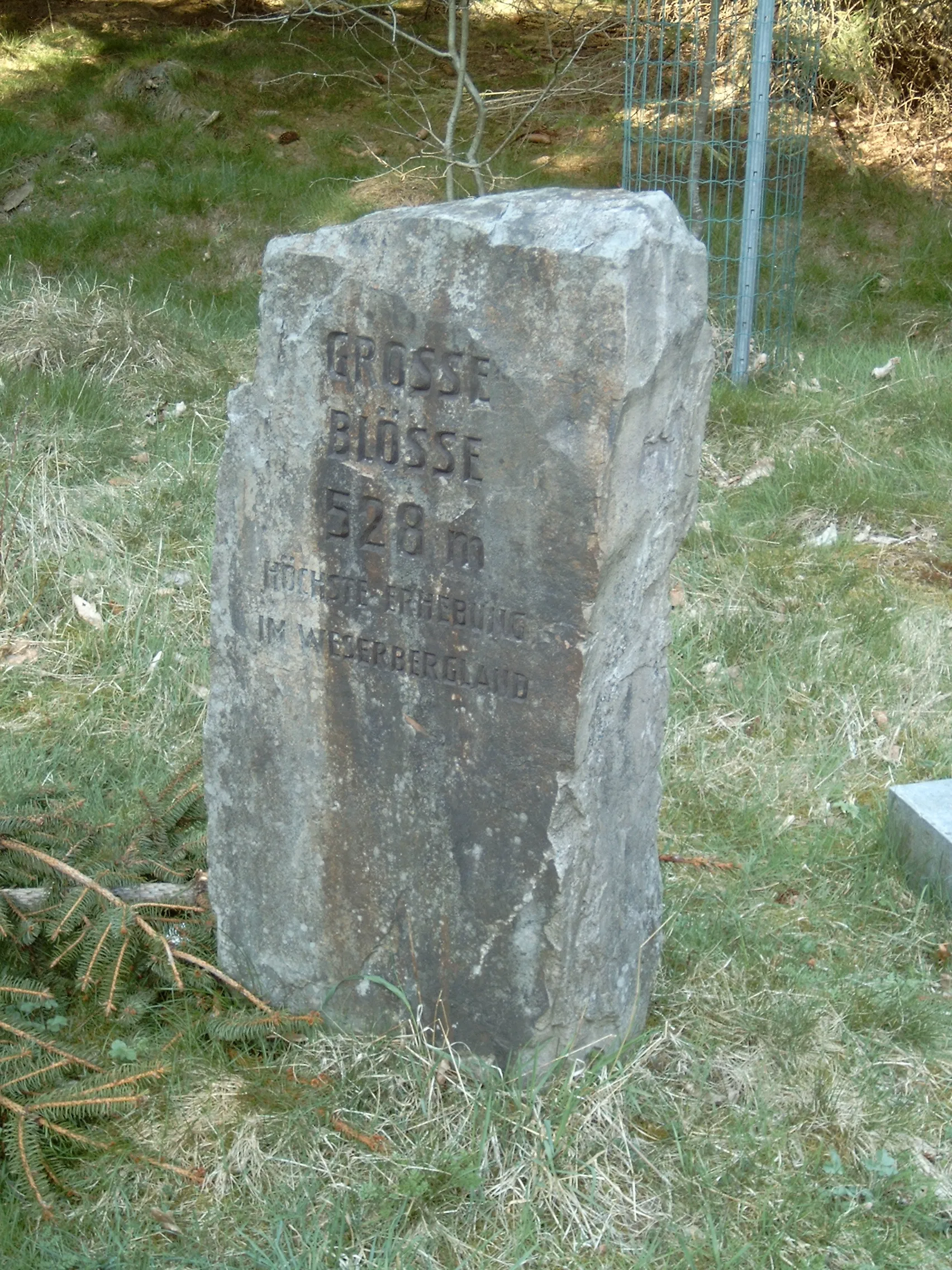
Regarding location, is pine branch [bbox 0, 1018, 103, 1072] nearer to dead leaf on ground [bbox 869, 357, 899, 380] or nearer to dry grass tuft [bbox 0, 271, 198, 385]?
dry grass tuft [bbox 0, 271, 198, 385]

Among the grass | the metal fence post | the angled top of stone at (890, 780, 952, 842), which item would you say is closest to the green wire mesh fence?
the metal fence post

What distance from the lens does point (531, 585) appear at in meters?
2.30

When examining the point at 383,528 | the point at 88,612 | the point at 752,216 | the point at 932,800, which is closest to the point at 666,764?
the point at 932,800

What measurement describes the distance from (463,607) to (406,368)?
43cm

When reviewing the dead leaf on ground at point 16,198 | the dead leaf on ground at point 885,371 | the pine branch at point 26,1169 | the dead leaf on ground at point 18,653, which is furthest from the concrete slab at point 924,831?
the dead leaf on ground at point 16,198

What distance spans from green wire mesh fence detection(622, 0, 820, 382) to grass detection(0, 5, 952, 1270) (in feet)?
1.13

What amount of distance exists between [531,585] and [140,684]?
2364 millimetres

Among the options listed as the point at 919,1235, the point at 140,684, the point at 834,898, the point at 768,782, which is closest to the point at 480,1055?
the point at 919,1235

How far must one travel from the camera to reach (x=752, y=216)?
675 cm

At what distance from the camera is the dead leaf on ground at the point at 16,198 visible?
8836mm

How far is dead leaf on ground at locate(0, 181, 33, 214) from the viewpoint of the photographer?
884 centimetres

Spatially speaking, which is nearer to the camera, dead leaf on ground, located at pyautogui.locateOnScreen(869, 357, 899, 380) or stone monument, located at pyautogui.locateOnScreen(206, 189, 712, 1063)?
stone monument, located at pyautogui.locateOnScreen(206, 189, 712, 1063)

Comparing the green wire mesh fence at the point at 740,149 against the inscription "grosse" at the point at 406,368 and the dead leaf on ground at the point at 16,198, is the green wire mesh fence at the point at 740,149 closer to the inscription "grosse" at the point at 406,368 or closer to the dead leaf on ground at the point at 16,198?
the dead leaf on ground at the point at 16,198

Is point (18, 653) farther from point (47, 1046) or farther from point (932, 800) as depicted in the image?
point (932, 800)
